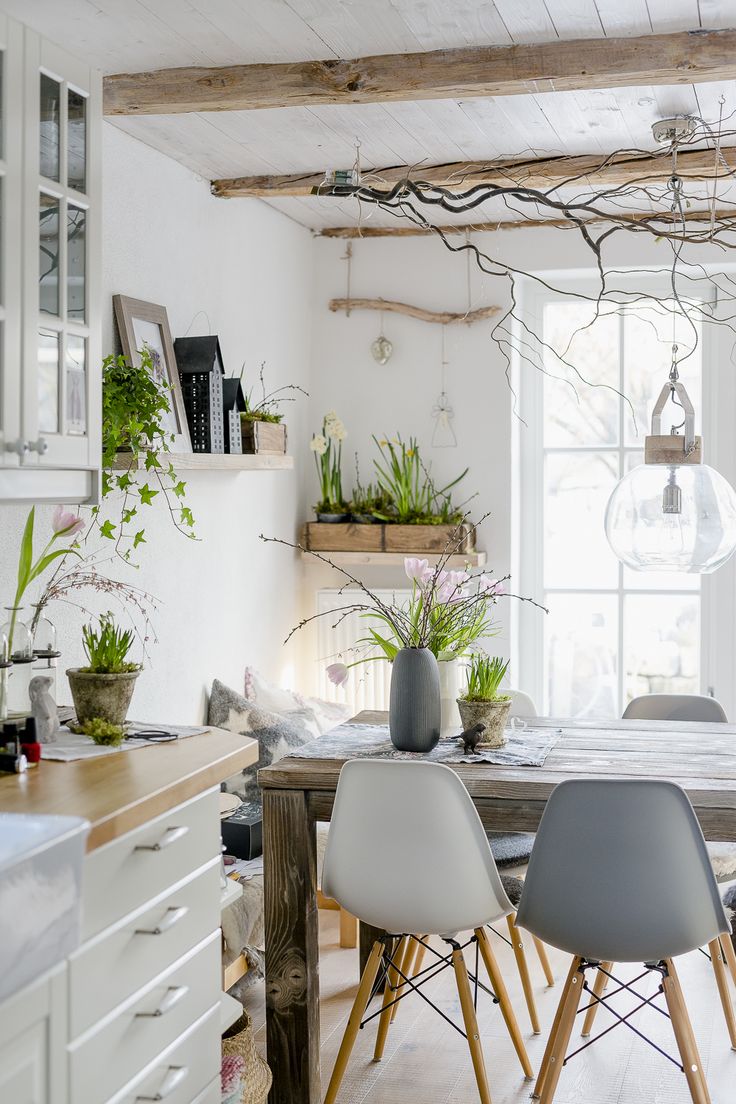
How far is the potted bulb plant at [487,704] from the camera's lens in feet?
9.48

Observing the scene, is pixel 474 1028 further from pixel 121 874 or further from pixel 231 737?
pixel 121 874

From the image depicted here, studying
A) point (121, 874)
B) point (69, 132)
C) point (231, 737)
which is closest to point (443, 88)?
point (69, 132)

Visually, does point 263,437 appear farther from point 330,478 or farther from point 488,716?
point 488,716

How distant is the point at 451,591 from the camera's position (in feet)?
9.73

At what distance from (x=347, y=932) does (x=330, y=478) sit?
6.27 ft

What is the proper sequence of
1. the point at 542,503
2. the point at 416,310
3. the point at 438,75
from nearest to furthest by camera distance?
1. the point at 438,75
2. the point at 416,310
3. the point at 542,503

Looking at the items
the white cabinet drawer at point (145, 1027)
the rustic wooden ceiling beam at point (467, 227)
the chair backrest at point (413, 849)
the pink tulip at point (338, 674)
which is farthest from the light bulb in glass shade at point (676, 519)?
the rustic wooden ceiling beam at point (467, 227)

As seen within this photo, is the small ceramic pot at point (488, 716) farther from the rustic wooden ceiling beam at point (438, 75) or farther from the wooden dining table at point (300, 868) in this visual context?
the rustic wooden ceiling beam at point (438, 75)

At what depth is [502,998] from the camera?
2.76 metres

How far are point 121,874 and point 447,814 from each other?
2.71 ft

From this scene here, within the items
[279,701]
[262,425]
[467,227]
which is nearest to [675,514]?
[262,425]

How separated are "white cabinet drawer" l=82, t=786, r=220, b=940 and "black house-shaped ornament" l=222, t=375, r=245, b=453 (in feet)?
5.52

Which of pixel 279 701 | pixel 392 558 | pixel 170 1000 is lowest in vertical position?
pixel 170 1000

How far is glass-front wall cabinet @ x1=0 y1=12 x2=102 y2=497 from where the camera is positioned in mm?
2086
